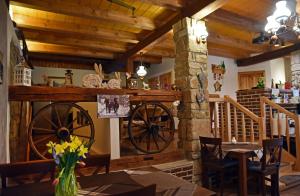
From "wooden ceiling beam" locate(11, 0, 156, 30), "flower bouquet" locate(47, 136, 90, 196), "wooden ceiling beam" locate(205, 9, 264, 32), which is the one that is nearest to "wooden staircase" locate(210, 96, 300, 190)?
"wooden ceiling beam" locate(205, 9, 264, 32)

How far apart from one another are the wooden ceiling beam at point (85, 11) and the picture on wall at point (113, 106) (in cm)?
160

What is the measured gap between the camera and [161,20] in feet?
14.6

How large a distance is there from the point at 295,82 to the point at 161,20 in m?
4.97

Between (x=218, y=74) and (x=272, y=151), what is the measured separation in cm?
503

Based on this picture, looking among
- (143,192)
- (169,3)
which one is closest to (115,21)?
(169,3)

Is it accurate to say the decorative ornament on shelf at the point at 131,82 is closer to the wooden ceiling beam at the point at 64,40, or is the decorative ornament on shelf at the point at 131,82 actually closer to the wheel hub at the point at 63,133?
the wheel hub at the point at 63,133

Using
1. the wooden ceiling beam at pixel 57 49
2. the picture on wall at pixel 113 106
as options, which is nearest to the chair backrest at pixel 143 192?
the picture on wall at pixel 113 106

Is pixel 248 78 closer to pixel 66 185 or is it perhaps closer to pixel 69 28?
pixel 69 28

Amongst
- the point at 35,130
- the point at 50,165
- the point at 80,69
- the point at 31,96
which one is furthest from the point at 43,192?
the point at 80,69

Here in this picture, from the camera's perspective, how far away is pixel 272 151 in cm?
314

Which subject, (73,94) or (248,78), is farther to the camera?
(248,78)

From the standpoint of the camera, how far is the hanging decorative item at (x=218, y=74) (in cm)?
774

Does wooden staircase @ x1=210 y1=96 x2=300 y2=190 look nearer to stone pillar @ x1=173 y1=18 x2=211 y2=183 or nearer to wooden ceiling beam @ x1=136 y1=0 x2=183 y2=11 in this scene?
stone pillar @ x1=173 y1=18 x2=211 y2=183

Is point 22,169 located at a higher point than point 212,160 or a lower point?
higher
